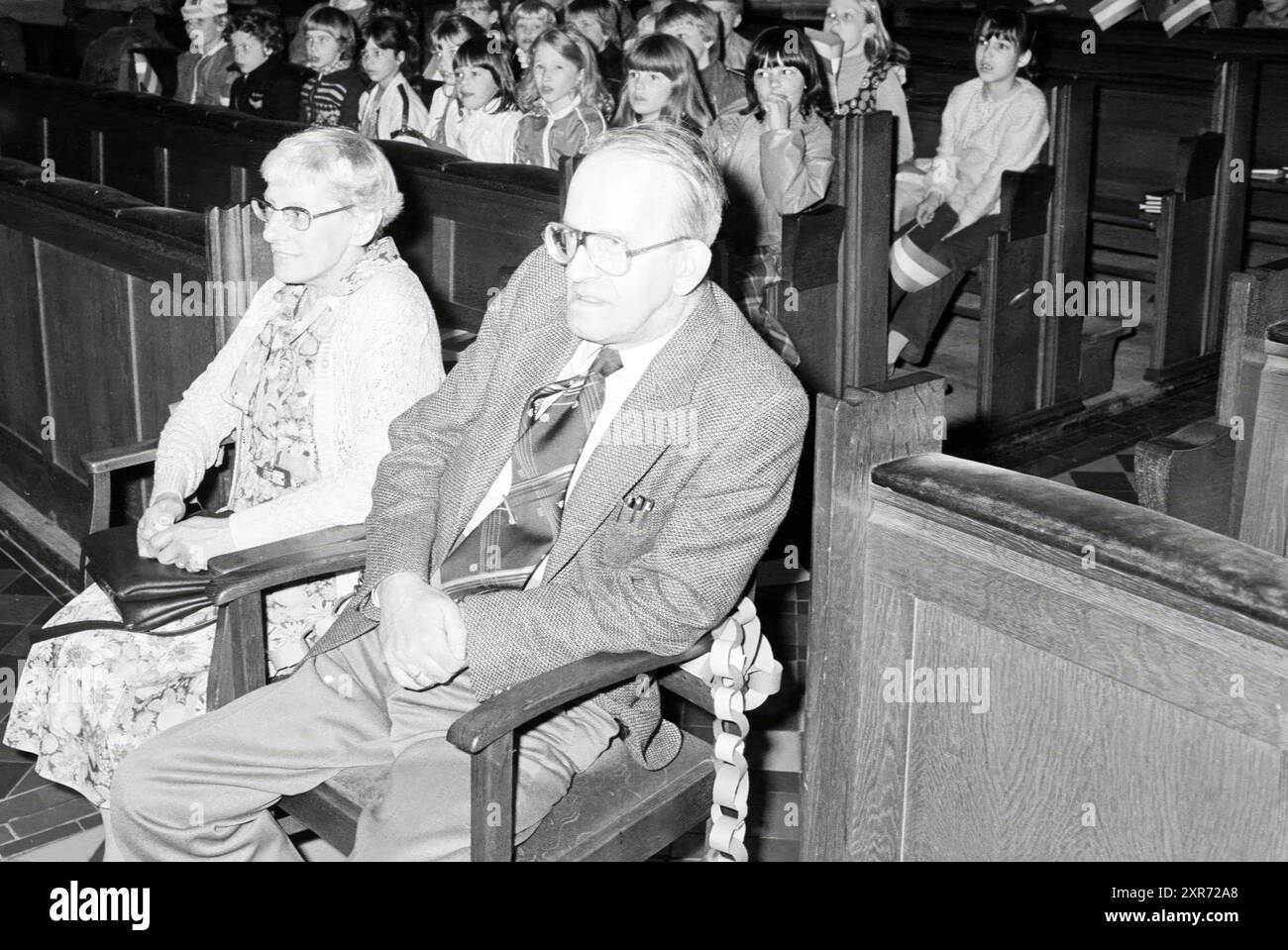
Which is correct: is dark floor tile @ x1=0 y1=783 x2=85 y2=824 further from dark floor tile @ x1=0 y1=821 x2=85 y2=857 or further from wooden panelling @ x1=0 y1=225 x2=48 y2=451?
wooden panelling @ x1=0 y1=225 x2=48 y2=451

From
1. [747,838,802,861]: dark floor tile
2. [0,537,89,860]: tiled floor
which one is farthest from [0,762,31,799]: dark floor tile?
[747,838,802,861]: dark floor tile

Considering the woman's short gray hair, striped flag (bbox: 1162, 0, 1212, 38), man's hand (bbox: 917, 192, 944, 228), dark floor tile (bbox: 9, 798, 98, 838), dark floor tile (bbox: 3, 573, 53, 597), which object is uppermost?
striped flag (bbox: 1162, 0, 1212, 38)

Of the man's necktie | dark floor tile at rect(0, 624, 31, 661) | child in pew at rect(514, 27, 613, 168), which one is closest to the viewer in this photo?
the man's necktie

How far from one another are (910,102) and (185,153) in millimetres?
3311

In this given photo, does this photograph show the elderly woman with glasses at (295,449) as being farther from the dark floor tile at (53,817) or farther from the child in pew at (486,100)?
the child in pew at (486,100)

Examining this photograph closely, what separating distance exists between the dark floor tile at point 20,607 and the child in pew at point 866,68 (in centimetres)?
350

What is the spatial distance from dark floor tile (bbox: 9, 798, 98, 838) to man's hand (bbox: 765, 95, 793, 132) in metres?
3.07

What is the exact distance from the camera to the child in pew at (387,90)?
6.50 m

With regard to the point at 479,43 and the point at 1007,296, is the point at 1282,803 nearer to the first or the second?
the point at 1007,296

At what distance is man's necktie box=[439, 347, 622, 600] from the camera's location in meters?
2.15

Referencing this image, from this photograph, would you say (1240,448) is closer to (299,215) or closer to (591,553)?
(591,553)

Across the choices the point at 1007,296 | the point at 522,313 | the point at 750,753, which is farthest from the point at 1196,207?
the point at 522,313

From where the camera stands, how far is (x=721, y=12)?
22.0 ft

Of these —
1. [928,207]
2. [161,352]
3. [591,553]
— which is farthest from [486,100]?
[591,553]
